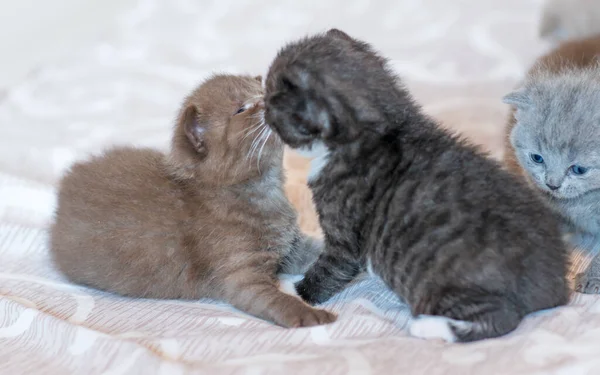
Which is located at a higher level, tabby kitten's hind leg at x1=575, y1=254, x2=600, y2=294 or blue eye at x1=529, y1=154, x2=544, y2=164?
blue eye at x1=529, y1=154, x2=544, y2=164

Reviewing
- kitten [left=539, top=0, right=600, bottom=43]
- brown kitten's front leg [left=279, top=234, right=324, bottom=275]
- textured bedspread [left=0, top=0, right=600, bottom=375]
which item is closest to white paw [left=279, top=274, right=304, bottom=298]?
brown kitten's front leg [left=279, top=234, right=324, bottom=275]

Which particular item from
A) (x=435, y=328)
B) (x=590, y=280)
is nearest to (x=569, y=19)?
(x=590, y=280)

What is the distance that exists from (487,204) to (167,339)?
0.79 metres

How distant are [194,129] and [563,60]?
1279 mm

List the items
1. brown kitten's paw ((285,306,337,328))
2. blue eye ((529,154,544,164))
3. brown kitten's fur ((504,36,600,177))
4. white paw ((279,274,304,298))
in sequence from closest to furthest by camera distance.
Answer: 1. brown kitten's paw ((285,306,337,328))
2. white paw ((279,274,304,298))
3. blue eye ((529,154,544,164))
4. brown kitten's fur ((504,36,600,177))

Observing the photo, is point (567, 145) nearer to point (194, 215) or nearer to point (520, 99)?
point (520, 99)

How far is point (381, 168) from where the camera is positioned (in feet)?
5.78

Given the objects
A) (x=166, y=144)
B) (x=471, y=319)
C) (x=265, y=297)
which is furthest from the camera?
(x=166, y=144)

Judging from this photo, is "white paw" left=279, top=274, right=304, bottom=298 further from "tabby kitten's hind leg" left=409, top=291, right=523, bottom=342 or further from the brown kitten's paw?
"tabby kitten's hind leg" left=409, top=291, right=523, bottom=342

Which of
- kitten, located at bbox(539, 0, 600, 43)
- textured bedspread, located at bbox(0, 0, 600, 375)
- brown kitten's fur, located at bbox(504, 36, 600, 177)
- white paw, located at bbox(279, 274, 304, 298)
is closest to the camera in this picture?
textured bedspread, located at bbox(0, 0, 600, 375)

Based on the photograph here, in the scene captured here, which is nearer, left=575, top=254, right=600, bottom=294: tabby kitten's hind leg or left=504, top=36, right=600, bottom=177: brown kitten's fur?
left=575, top=254, right=600, bottom=294: tabby kitten's hind leg

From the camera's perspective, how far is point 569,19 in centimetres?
288

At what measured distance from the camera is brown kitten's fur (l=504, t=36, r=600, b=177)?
92.0 inches

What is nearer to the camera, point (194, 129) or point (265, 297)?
point (265, 297)
